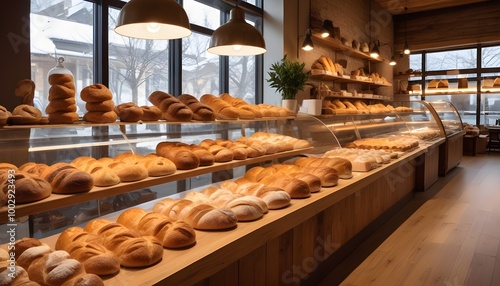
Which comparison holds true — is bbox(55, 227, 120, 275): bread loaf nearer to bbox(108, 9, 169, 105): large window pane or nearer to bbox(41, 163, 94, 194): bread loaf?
bbox(41, 163, 94, 194): bread loaf

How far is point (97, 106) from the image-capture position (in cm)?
200

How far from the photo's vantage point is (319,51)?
22.7ft

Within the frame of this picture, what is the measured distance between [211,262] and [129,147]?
103 cm

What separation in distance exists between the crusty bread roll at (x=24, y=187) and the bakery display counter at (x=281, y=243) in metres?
0.43

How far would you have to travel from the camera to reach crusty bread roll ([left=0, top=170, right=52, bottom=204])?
4.53 ft

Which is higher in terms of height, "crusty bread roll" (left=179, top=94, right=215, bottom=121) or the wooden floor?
"crusty bread roll" (left=179, top=94, right=215, bottom=121)

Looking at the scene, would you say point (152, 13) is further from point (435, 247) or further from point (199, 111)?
point (435, 247)

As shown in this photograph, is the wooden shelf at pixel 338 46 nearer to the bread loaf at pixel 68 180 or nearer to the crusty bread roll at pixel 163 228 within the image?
the crusty bread roll at pixel 163 228

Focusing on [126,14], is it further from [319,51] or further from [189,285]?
[319,51]

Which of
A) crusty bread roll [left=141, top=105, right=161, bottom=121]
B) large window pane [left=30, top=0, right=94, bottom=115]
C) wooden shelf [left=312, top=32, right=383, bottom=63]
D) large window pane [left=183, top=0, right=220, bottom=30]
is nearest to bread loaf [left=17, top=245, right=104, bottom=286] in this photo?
crusty bread roll [left=141, top=105, right=161, bottom=121]

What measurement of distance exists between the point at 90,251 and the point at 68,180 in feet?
1.05

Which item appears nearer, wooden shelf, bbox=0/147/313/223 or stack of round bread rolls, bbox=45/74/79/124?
wooden shelf, bbox=0/147/313/223

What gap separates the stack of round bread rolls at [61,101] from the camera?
1.85 metres

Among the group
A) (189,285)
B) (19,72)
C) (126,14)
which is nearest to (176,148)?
(126,14)
